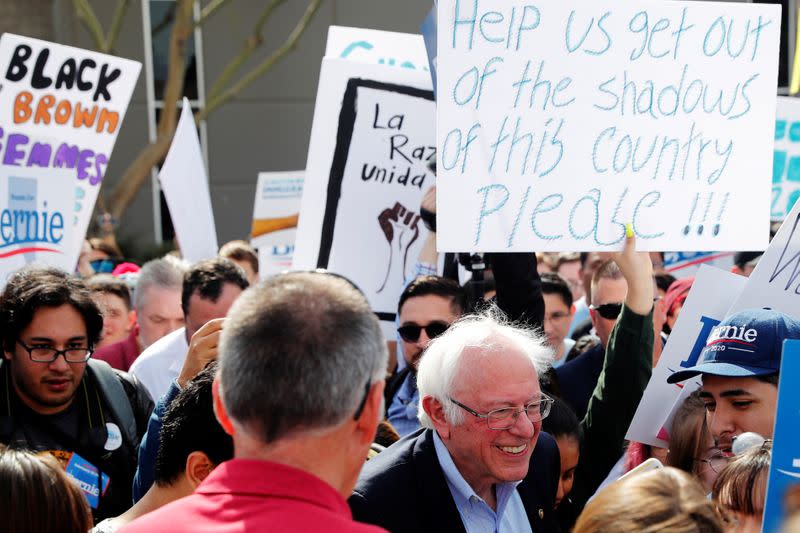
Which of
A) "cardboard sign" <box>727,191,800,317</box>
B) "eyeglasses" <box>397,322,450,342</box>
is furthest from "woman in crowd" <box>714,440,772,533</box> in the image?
"eyeglasses" <box>397,322,450,342</box>

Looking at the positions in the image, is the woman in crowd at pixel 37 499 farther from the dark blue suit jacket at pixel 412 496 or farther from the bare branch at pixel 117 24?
the bare branch at pixel 117 24

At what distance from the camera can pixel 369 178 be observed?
5434mm

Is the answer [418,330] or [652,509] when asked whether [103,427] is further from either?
[652,509]

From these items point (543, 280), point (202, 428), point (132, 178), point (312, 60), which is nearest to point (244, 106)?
point (312, 60)

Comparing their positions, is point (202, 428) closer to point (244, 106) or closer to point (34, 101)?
point (34, 101)

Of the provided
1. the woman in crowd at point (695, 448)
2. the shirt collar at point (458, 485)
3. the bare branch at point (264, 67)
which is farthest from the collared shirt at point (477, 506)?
the bare branch at point (264, 67)

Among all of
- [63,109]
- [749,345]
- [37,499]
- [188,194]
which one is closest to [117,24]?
[188,194]

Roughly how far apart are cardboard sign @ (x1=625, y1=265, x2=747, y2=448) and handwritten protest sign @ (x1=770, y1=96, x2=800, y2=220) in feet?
7.51

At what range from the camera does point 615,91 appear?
4.08 metres

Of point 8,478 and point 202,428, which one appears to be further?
point 202,428

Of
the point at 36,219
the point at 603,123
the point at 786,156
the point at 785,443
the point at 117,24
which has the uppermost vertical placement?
the point at 117,24

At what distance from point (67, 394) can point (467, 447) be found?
1534mm

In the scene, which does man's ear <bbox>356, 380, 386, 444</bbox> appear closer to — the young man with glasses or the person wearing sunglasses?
the young man with glasses

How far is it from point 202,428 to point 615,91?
218 centimetres
